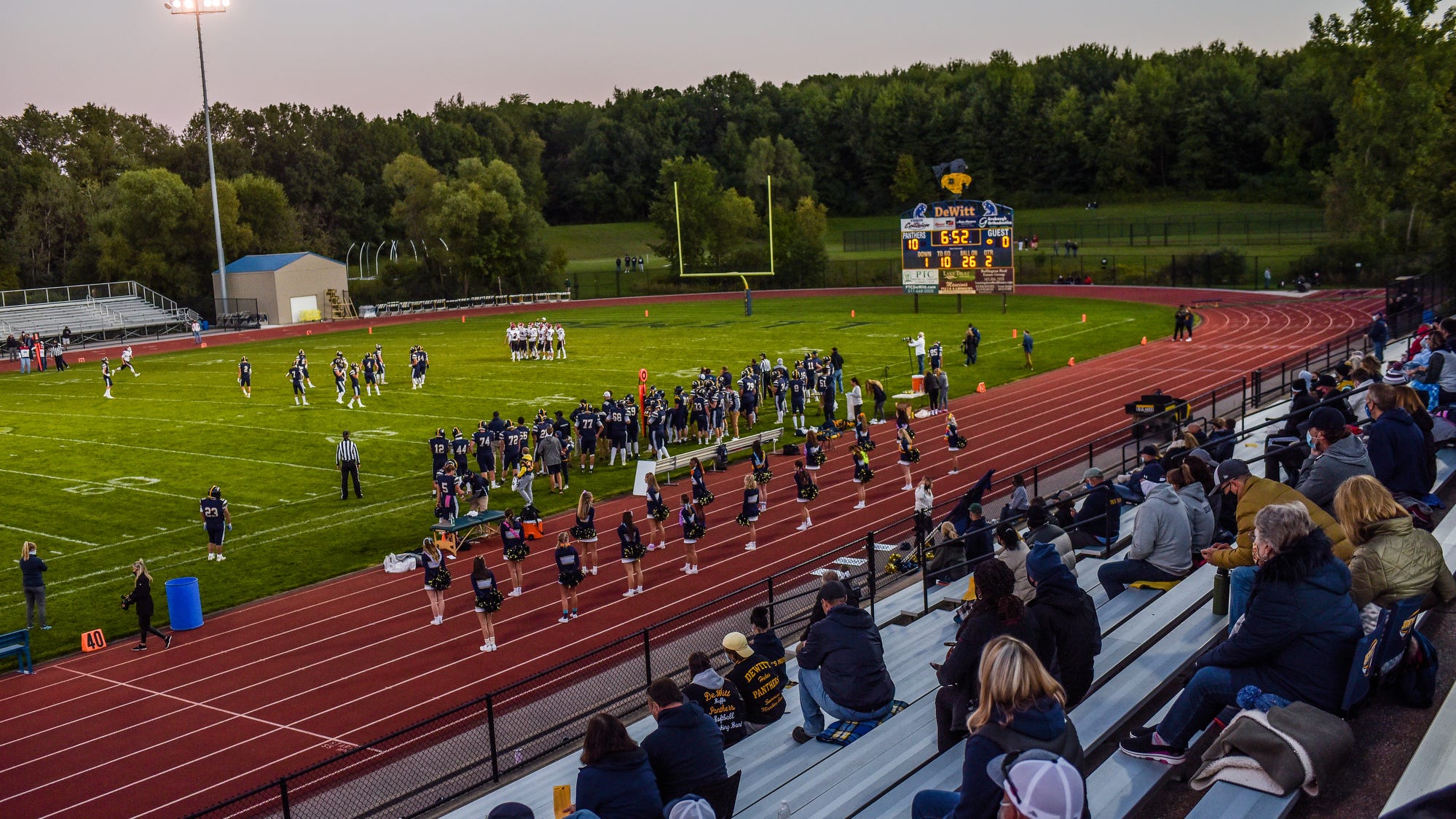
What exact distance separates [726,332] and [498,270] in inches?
1262

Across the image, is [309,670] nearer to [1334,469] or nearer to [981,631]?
[981,631]

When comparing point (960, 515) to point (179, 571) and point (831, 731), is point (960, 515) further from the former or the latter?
point (179, 571)

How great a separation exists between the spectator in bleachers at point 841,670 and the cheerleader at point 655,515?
412 inches

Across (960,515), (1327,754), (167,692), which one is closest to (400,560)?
(167,692)

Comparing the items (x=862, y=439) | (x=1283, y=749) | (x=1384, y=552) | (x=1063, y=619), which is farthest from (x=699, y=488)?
(x=1283, y=749)

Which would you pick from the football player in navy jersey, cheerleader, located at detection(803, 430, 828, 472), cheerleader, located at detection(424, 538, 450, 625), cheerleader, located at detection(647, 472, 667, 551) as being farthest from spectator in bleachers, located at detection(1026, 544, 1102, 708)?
the football player in navy jersey

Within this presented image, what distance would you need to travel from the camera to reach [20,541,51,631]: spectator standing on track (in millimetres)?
15969

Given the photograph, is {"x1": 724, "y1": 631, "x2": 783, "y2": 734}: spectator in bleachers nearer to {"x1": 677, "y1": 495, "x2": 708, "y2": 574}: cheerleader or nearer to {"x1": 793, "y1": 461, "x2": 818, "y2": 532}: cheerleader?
{"x1": 677, "y1": 495, "x2": 708, "y2": 574}: cheerleader

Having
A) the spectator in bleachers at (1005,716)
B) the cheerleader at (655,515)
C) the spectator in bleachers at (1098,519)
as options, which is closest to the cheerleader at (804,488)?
the cheerleader at (655,515)

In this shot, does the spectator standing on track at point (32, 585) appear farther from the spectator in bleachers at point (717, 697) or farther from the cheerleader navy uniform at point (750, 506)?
the spectator in bleachers at point (717, 697)

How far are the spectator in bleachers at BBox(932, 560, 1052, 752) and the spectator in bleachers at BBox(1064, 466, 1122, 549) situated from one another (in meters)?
5.39

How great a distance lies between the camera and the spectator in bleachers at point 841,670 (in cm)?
809

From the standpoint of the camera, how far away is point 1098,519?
12383 mm

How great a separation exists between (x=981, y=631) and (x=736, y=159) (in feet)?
351
